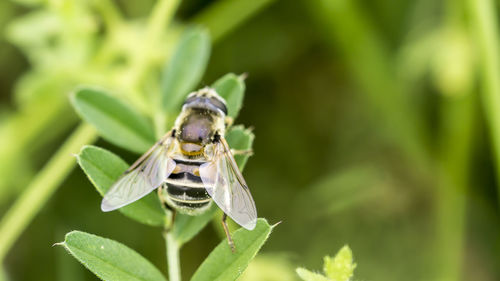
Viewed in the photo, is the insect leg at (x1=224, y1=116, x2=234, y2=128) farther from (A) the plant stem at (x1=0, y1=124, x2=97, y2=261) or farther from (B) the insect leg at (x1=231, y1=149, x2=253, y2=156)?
(A) the plant stem at (x1=0, y1=124, x2=97, y2=261)

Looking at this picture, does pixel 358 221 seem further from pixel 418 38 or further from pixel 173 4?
pixel 173 4

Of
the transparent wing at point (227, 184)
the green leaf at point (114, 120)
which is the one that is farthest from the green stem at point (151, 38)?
the transparent wing at point (227, 184)

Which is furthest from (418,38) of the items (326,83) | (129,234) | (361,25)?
(129,234)

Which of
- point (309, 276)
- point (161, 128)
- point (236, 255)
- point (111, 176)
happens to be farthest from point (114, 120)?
point (309, 276)

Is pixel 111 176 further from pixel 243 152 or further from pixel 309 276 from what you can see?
pixel 309 276

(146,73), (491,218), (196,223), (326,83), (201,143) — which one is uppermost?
(326,83)

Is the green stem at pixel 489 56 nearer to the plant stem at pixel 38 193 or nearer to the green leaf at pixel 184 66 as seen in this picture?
the green leaf at pixel 184 66
